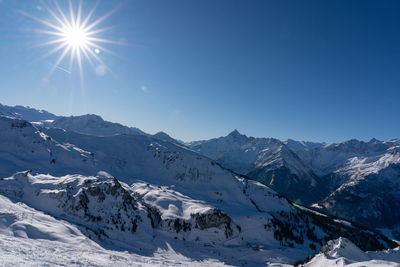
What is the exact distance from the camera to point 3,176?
103m

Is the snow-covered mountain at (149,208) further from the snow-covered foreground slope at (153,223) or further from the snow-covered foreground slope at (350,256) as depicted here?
the snow-covered foreground slope at (350,256)

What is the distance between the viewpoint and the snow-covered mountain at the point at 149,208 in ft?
296

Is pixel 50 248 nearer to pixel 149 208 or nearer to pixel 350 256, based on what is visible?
pixel 149 208

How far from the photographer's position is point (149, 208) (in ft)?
381

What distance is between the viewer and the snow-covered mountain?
296 ft

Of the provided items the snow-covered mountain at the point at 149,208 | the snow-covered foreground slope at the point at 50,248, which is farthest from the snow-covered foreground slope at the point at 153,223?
the snow-covered foreground slope at the point at 50,248

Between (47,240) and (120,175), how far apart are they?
101 metres

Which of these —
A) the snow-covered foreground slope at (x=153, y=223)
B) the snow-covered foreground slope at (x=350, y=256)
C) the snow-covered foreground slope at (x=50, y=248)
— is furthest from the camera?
the snow-covered foreground slope at (x=153, y=223)

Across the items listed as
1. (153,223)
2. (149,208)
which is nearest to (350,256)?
(153,223)

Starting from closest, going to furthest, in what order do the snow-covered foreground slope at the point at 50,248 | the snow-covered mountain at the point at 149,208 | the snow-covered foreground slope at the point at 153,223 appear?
1. the snow-covered foreground slope at the point at 50,248
2. the snow-covered foreground slope at the point at 153,223
3. the snow-covered mountain at the point at 149,208

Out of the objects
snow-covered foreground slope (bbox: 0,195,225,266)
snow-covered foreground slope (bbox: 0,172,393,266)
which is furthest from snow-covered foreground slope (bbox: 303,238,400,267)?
snow-covered foreground slope (bbox: 0,195,225,266)

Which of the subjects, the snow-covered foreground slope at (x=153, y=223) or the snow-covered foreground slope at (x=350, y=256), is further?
the snow-covered foreground slope at (x=153, y=223)

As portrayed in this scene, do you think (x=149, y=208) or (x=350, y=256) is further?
(x=149, y=208)

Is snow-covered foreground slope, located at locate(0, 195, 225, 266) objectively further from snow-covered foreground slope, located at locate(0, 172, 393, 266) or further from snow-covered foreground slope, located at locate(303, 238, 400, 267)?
snow-covered foreground slope, located at locate(303, 238, 400, 267)
